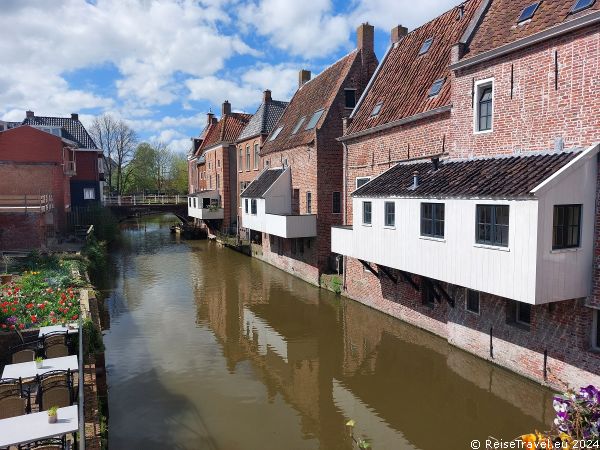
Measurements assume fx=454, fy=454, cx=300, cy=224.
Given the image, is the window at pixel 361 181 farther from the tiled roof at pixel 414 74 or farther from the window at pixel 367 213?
the window at pixel 367 213

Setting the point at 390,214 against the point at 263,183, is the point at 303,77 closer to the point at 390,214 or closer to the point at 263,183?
the point at 263,183

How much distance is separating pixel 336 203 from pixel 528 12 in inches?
456

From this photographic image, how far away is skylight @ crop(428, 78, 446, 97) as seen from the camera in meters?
14.2

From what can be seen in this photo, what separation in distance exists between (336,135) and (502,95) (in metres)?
10.6

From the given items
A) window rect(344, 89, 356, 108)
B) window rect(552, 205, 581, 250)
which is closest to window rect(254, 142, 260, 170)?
window rect(344, 89, 356, 108)

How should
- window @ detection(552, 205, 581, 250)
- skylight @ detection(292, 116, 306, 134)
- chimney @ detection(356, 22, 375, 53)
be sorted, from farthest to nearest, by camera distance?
skylight @ detection(292, 116, 306, 134), chimney @ detection(356, 22, 375, 53), window @ detection(552, 205, 581, 250)

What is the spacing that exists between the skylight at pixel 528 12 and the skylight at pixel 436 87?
11.0ft

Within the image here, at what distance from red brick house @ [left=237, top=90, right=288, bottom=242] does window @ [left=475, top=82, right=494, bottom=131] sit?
1873cm

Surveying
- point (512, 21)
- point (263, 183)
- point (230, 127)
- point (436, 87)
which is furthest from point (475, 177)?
point (230, 127)

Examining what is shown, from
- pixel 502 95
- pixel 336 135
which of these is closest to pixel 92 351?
pixel 502 95

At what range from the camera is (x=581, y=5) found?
935 cm

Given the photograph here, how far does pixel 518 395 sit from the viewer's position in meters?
9.84

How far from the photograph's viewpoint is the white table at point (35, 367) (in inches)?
331

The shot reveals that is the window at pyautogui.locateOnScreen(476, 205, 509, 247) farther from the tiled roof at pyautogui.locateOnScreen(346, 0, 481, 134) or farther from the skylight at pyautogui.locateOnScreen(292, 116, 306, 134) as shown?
the skylight at pyautogui.locateOnScreen(292, 116, 306, 134)
